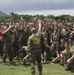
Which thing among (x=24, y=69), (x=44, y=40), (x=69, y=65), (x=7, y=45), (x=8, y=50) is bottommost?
(x=24, y=69)

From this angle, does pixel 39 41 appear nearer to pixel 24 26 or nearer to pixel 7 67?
pixel 7 67

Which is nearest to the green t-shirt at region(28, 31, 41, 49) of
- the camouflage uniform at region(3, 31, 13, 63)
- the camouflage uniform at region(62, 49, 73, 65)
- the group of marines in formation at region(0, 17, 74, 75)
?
the camouflage uniform at region(62, 49, 73, 65)

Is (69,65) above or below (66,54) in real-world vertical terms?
below

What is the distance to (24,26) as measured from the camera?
20.8 meters

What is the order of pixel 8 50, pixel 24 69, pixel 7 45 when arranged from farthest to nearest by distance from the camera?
pixel 8 50, pixel 7 45, pixel 24 69

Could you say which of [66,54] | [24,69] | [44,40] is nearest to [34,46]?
[24,69]

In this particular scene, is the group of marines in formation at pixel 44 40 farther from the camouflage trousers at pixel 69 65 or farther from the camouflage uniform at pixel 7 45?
the camouflage trousers at pixel 69 65

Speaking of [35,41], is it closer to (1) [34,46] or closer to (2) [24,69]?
(1) [34,46]

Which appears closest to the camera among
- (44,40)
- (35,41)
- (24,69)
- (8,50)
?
(35,41)

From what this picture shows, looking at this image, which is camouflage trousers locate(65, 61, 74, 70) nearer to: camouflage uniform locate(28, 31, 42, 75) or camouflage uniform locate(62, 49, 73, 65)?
camouflage uniform locate(62, 49, 73, 65)

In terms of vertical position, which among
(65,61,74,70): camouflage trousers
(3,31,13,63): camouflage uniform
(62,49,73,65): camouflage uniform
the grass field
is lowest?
the grass field

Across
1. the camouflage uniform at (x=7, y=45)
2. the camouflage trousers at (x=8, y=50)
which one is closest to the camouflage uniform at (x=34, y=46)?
the camouflage uniform at (x=7, y=45)

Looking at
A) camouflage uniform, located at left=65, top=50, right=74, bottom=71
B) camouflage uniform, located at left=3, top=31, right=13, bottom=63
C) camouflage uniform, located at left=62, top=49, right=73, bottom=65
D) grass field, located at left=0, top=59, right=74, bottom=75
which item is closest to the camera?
grass field, located at left=0, top=59, right=74, bottom=75

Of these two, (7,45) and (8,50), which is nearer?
(7,45)
